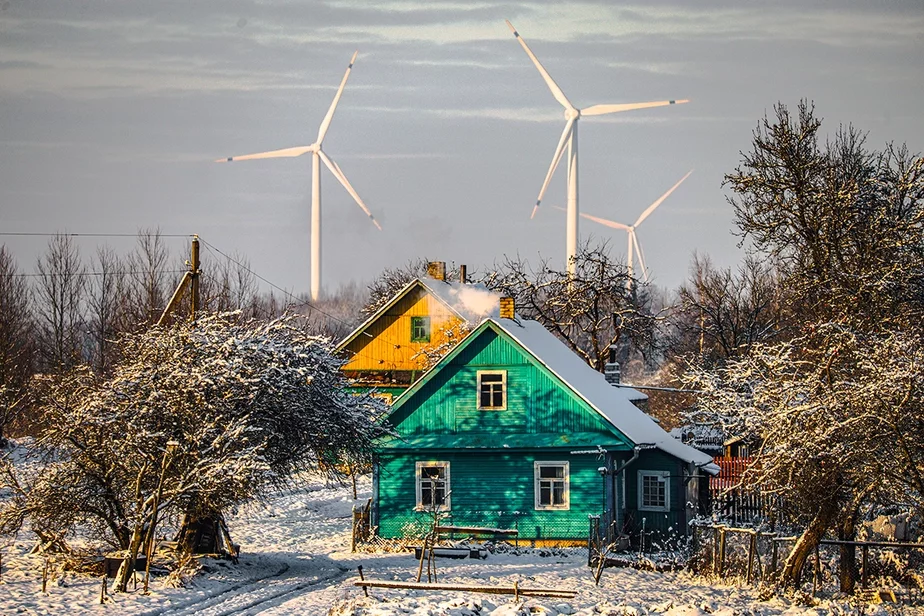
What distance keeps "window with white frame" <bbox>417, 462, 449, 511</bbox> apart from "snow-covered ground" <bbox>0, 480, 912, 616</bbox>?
2544 mm

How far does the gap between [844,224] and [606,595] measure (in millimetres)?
12629

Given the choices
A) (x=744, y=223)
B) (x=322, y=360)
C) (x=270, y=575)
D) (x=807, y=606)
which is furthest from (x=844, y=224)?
(x=270, y=575)

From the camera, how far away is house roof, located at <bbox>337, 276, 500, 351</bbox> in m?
52.7

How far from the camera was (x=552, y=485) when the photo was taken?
3284 cm

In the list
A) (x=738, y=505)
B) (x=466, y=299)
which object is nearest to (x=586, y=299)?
(x=466, y=299)

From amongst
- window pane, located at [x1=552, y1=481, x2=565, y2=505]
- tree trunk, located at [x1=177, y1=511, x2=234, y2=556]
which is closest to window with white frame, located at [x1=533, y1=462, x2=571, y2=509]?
window pane, located at [x1=552, y1=481, x2=565, y2=505]

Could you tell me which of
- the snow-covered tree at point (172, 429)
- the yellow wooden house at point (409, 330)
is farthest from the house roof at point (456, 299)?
the snow-covered tree at point (172, 429)

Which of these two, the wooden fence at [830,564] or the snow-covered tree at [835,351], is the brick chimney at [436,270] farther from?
the wooden fence at [830,564]

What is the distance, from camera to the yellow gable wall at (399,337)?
176 ft

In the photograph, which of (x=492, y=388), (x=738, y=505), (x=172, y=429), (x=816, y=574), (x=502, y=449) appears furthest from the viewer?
(x=738, y=505)

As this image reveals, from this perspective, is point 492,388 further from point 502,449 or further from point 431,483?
point 431,483

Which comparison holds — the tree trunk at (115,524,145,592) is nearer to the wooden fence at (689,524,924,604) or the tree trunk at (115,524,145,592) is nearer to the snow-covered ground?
the snow-covered ground

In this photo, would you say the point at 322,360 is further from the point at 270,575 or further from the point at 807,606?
the point at 807,606

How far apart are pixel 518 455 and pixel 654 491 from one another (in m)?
4.27
